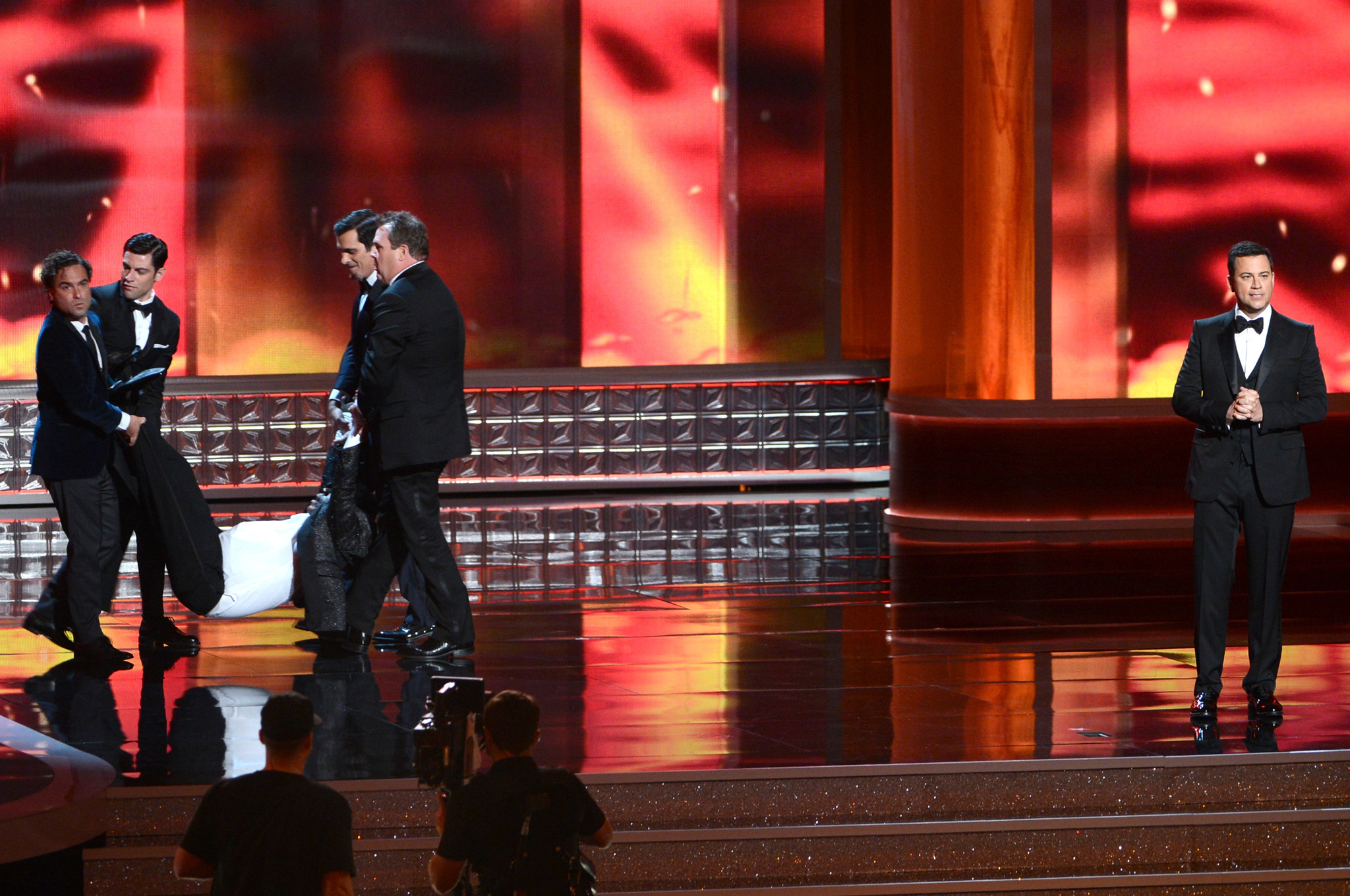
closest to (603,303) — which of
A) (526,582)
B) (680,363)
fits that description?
(680,363)

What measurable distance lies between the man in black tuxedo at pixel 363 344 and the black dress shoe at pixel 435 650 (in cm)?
17

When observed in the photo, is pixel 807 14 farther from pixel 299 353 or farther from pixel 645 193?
pixel 299 353

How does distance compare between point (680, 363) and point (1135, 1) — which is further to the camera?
point (680, 363)

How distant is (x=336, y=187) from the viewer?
11305mm

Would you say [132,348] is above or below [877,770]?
above

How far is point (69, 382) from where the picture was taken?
5906 mm

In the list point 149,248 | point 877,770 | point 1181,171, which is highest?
point 1181,171

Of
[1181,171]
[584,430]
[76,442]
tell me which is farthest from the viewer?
[584,430]

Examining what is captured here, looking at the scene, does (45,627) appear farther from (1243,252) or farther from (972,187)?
(972,187)

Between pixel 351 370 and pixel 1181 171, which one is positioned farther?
pixel 1181 171

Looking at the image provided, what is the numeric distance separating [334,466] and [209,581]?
65cm

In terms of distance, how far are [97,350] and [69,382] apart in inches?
7.6

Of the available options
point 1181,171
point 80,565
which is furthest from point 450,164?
point 80,565

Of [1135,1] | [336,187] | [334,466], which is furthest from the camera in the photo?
[336,187]
